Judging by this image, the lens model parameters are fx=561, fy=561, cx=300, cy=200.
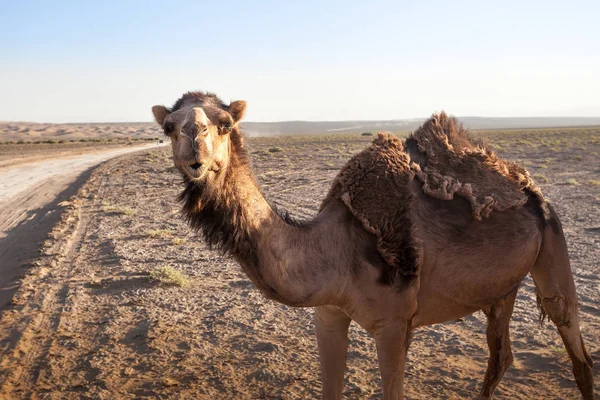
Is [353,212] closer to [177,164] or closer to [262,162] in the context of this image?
[177,164]

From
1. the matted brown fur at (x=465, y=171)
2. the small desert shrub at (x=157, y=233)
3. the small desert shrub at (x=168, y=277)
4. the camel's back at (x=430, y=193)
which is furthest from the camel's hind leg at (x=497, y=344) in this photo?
the small desert shrub at (x=157, y=233)

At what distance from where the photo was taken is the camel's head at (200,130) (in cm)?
297

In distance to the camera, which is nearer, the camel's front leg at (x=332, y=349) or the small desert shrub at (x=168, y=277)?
the camel's front leg at (x=332, y=349)

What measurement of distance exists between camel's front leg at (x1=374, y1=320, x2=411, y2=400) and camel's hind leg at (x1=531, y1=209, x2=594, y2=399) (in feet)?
4.89

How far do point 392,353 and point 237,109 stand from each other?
194cm

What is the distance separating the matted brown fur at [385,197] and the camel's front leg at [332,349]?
0.62 metres

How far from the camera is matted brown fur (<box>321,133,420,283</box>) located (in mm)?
3809

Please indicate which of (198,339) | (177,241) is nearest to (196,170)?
(198,339)

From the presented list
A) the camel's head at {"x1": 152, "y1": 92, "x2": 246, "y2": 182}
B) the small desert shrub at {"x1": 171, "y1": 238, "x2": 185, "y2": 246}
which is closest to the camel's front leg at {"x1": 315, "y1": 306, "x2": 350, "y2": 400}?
the camel's head at {"x1": 152, "y1": 92, "x2": 246, "y2": 182}

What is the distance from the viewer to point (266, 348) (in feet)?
20.5

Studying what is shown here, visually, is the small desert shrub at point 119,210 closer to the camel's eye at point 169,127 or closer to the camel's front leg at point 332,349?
the camel's front leg at point 332,349

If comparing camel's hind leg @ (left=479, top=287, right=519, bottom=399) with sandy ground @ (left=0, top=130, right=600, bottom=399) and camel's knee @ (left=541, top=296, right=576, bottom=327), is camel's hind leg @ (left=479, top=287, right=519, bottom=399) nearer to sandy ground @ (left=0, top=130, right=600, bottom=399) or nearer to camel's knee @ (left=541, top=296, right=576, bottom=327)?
sandy ground @ (left=0, top=130, right=600, bottom=399)

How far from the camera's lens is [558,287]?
182 inches

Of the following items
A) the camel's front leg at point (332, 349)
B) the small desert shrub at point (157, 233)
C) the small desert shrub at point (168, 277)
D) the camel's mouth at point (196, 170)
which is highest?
the camel's mouth at point (196, 170)
